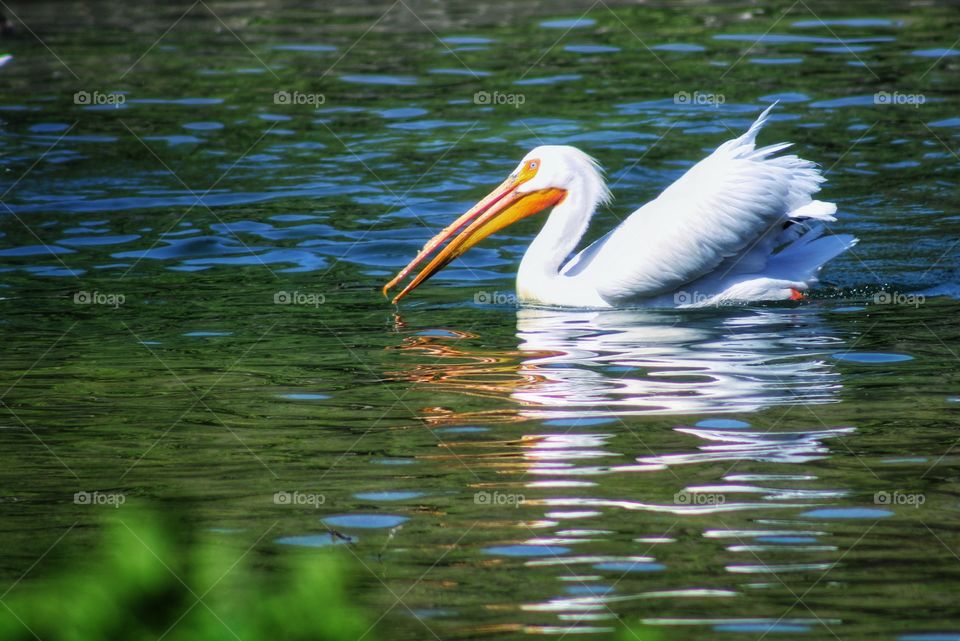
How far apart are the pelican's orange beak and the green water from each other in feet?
0.97

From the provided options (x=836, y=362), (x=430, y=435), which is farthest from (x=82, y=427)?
(x=836, y=362)

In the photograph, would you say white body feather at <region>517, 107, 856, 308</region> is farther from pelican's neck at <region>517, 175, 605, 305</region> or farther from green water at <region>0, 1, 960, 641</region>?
green water at <region>0, 1, 960, 641</region>

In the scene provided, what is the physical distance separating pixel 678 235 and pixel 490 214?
127 cm

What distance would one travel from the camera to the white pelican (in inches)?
307

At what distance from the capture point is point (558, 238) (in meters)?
8.36

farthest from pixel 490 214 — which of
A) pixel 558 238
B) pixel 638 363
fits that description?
pixel 638 363

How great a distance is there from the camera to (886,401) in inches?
237

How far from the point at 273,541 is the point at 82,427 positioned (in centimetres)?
184

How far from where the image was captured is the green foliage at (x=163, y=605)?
183 centimetres

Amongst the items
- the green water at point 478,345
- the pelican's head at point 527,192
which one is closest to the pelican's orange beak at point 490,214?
the pelican's head at point 527,192

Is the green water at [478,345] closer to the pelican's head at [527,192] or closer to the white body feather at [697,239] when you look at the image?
the white body feather at [697,239]

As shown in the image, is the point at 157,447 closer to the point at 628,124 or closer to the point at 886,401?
the point at 886,401

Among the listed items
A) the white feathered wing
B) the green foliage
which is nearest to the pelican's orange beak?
the white feathered wing

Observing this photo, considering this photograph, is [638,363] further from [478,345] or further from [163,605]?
[163,605]
